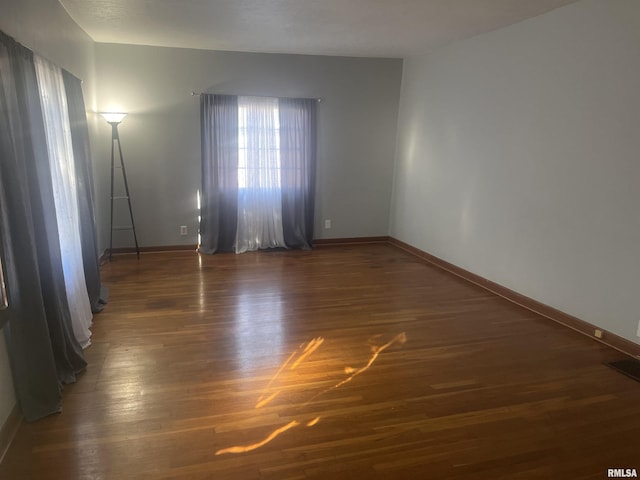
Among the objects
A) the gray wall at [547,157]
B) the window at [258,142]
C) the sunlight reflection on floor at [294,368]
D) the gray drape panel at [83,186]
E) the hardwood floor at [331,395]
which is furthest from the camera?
the window at [258,142]

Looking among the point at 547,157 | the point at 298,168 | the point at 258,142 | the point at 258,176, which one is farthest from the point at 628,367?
the point at 258,142

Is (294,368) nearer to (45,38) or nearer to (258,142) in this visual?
(45,38)

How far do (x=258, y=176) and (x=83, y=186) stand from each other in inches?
98.2

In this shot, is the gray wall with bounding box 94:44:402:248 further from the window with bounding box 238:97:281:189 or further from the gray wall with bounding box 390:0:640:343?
the gray wall with bounding box 390:0:640:343

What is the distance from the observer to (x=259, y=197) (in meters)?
5.70

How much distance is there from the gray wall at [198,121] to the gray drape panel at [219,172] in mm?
143

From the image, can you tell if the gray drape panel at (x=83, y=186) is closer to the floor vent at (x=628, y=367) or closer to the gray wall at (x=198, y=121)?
the gray wall at (x=198, y=121)

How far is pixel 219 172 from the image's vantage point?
17.9 feet

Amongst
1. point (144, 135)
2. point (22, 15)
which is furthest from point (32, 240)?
point (144, 135)

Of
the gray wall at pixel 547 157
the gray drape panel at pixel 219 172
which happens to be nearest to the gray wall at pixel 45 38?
the gray drape panel at pixel 219 172

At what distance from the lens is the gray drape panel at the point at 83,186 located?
331cm

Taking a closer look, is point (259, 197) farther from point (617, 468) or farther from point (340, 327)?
point (617, 468)

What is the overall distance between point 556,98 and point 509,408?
259 centimetres

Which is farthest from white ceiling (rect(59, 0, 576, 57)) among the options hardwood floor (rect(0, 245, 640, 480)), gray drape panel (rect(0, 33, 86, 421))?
hardwood floor (rect(0, 245, 640, 480))
